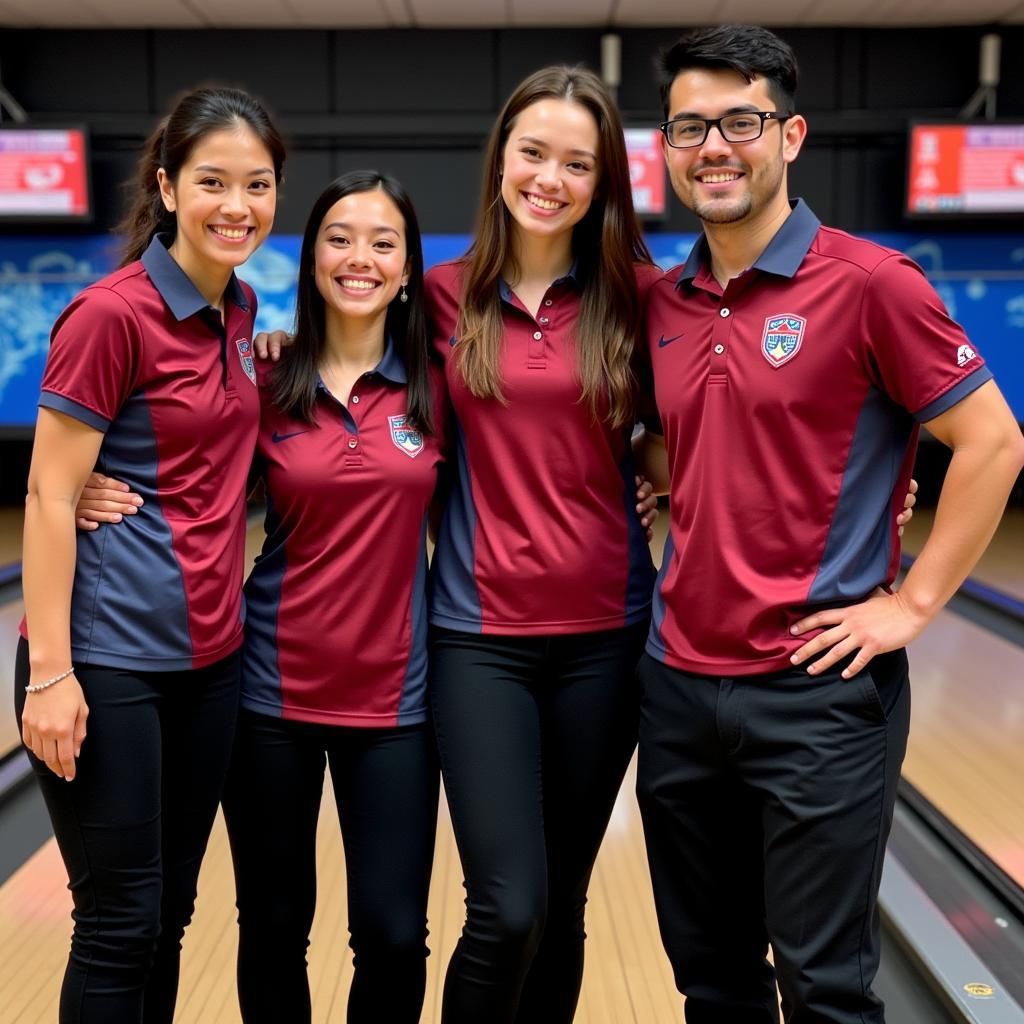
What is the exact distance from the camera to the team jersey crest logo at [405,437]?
139cm

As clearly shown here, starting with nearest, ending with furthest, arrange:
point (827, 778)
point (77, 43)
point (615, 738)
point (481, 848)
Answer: point (827, 778)
point (481, 848)
point (615, 738)
point (77, 43)

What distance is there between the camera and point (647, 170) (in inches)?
230

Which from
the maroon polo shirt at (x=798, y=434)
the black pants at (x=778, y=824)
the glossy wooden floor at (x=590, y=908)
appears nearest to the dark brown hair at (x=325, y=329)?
the maroon polo shirt at (x=798, y=434)

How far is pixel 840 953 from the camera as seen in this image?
118 centimetres

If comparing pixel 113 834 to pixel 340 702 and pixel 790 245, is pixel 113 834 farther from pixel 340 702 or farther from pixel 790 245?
pixel 790 245

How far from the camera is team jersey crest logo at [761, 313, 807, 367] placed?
1207mm

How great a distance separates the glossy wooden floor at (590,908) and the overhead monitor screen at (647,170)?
3591mm

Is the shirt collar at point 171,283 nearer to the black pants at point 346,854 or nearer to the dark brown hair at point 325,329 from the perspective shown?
the dark brown hair at point 325,329

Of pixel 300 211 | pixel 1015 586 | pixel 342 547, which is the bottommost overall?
pixel 1015 586

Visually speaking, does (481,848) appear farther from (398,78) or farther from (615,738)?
(398,78)

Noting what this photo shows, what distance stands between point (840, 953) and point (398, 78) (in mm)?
5978

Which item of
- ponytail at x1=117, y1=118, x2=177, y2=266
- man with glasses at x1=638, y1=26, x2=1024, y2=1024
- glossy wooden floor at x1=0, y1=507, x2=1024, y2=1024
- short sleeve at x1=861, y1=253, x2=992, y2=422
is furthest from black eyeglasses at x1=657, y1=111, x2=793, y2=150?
glossy wooden floor at x1=0, y1=507, x2=1024, y2=1024

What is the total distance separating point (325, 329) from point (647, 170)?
4.71m

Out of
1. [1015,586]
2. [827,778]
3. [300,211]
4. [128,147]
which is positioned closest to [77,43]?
[128,147]
